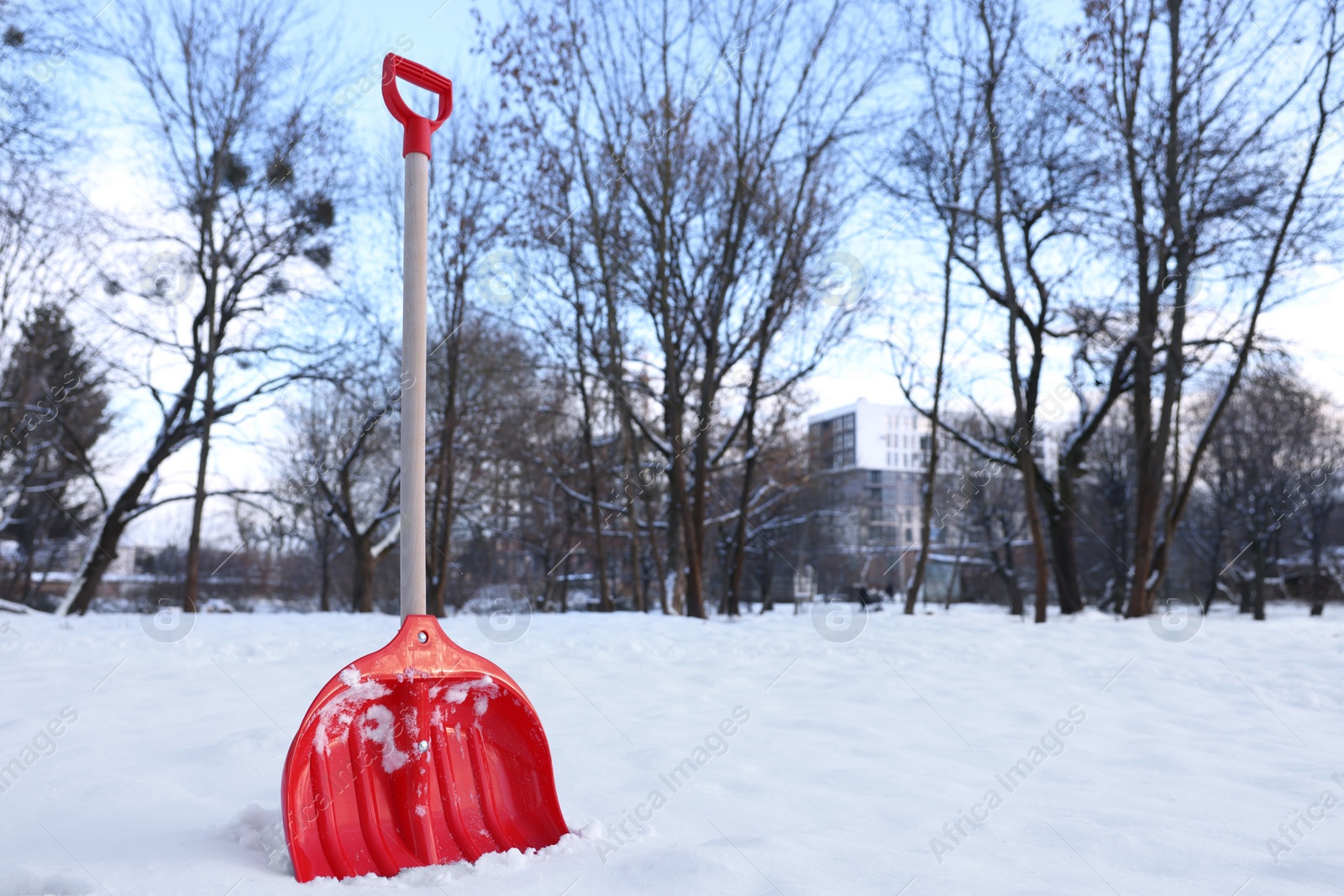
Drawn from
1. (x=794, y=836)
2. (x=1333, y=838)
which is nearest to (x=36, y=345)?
(x=794, y=836)

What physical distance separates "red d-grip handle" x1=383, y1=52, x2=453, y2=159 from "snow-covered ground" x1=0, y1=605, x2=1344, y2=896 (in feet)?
6.23

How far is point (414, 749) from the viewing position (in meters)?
2.23

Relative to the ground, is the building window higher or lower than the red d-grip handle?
higher

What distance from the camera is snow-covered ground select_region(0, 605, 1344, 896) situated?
2025 mm

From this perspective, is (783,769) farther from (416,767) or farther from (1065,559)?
(1065,559)

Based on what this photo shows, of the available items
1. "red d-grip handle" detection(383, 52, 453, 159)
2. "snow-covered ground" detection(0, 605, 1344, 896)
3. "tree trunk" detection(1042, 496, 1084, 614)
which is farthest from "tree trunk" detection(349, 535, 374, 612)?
"red d-grip handle" detection(383, 52, 453, 159)

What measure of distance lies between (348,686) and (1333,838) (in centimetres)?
275

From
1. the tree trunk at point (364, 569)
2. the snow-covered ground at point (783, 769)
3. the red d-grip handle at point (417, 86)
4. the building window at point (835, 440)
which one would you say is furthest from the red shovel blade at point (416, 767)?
the building window at point (835, 440)

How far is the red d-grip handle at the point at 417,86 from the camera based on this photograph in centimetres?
252

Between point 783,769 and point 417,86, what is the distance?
2585 millimetres

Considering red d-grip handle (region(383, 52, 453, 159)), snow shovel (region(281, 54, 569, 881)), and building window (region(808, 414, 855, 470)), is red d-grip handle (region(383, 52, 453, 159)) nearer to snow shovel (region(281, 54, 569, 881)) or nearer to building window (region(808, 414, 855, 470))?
snow shovel (region(281, 54, 569, 881))

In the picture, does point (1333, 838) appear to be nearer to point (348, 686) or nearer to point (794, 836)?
point (794, 836)

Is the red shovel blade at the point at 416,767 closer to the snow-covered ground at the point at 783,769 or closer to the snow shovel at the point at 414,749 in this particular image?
the snow shovel at the point at 414,749

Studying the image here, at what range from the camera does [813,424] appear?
28531 millimetres
